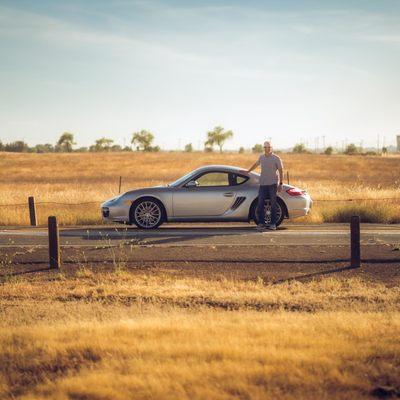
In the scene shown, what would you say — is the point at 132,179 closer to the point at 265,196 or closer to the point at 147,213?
the point at 147,213

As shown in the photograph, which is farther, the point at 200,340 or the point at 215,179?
the point at 215,179

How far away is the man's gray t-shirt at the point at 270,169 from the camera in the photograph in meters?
13.7

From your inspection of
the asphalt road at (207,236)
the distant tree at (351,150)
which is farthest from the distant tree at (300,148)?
the asphalt road at (207,236)

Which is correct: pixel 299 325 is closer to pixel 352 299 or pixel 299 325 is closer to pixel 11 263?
pixel 352 299

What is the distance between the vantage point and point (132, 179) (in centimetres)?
5572

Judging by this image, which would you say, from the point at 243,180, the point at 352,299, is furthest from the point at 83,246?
the point at 352,299

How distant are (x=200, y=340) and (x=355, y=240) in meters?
4.63

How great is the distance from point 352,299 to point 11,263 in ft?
19.8

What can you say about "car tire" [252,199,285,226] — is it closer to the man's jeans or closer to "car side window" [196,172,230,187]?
the man's jeans

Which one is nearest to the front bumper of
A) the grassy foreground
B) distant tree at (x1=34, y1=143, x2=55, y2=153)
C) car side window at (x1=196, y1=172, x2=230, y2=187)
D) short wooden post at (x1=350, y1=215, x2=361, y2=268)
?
car side window at (x1=196, y1=172, x2=230, y2=187)

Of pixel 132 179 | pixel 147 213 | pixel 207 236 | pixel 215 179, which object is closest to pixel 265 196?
pixel 215 179

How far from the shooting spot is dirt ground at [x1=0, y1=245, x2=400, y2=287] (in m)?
9.47

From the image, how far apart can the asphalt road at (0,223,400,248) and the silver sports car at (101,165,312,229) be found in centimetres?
36

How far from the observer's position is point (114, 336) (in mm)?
6070
